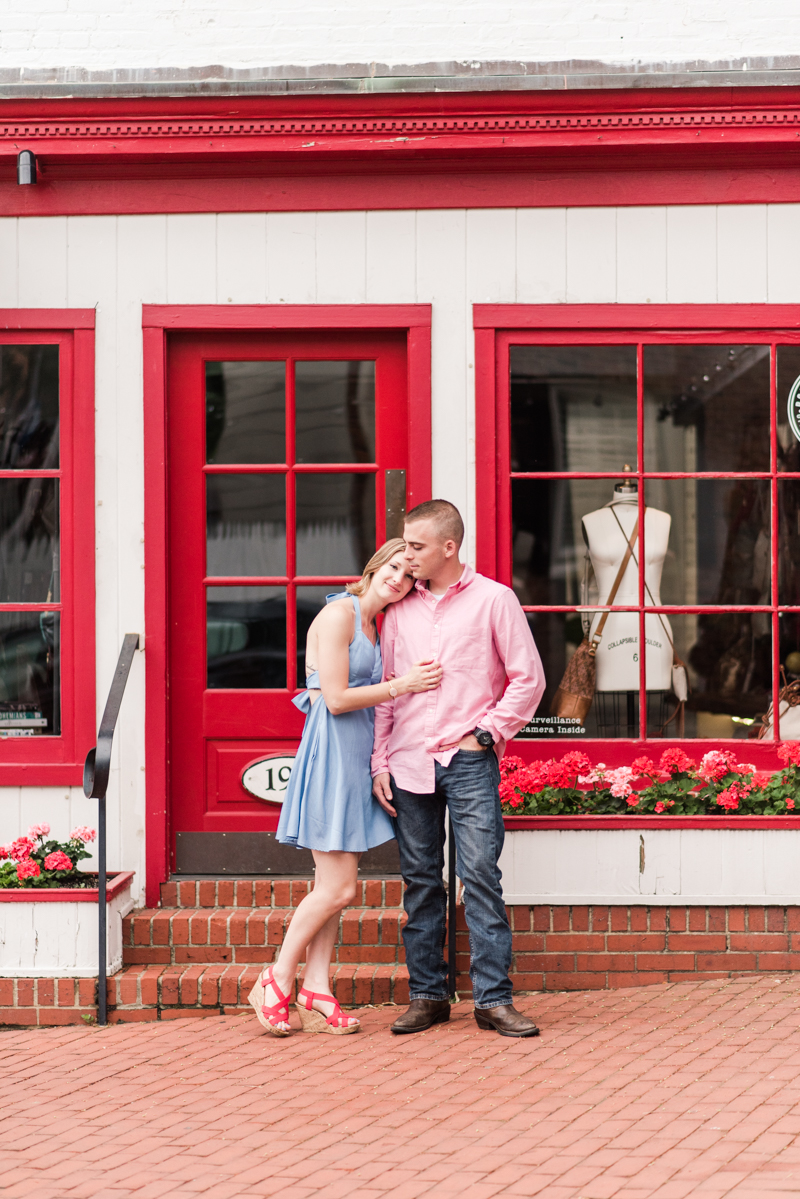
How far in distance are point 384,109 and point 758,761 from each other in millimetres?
3521

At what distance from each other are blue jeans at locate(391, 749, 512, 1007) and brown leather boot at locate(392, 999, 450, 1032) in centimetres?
3

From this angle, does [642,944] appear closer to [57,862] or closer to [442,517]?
[442,517]

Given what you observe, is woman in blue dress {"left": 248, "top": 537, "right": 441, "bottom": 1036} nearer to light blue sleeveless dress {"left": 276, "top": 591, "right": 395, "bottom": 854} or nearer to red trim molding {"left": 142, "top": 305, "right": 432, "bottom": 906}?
light blue sleeveless dress {"left": 276, "top": 591, "right": 395, "bottom": 854}

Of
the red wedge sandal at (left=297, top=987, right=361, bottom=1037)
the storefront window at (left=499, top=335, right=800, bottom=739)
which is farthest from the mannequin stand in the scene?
the red wedge sandal at (left=297, top=987, right=361, bottom=1037)

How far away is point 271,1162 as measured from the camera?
358 centimetres

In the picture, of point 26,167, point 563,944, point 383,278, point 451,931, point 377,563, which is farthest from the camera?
point 383,278

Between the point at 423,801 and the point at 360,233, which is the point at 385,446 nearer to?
the point at 360,233

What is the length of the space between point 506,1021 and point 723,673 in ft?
6.70

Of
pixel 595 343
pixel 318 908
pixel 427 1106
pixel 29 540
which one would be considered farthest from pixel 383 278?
pixel 427 1106

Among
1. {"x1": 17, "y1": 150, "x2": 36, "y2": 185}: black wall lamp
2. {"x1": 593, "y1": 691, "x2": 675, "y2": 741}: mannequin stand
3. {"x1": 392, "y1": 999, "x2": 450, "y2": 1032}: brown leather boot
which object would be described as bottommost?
{"x1": 392, "y1": 999, "x2": 450, "y2": 1032}: brown leather boot

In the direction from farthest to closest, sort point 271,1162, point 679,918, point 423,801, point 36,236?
point 36,236 → point 679,918 → point 423,801 → point 271,1162

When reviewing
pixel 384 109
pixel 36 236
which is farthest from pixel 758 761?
pixel 36 236

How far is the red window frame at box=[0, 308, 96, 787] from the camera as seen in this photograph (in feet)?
18.3

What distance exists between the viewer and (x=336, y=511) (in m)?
5.73
